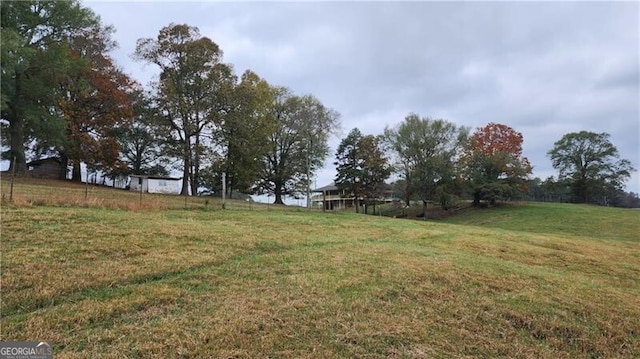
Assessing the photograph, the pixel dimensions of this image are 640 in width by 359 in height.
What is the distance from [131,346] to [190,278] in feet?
7.38

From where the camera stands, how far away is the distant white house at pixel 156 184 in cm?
3666

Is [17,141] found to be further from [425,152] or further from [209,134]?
[425,152]

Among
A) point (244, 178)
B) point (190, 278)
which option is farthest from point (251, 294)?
point (244, 178)

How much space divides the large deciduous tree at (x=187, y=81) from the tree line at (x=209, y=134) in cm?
9

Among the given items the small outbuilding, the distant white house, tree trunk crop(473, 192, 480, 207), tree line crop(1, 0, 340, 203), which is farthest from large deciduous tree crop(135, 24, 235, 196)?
tree trunk crop(473, 192, 480, 207)

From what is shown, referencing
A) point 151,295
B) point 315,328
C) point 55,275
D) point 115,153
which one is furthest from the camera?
point 115,153

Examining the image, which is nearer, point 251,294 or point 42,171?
point 251,294

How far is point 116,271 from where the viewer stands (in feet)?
19.7

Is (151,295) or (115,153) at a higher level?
(115,153)

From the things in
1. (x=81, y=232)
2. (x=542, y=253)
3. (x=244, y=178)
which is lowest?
(x=542, y=253)

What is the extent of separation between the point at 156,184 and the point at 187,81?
487 inches

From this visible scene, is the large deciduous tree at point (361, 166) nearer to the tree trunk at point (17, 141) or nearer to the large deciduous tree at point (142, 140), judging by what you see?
the large deciduous tree at point (142, 140)

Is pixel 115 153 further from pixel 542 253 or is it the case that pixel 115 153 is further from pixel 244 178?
pixel 542 253

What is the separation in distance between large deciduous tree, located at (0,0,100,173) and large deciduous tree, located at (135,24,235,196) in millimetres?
5463
